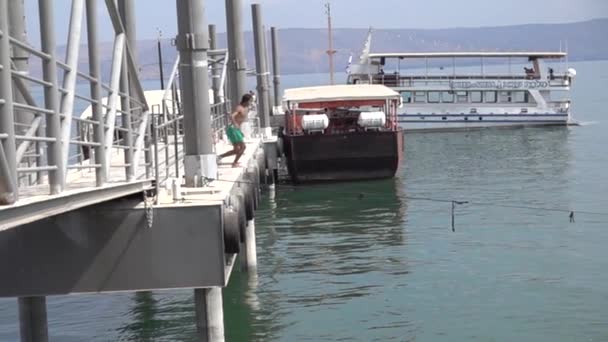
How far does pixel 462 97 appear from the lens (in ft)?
204

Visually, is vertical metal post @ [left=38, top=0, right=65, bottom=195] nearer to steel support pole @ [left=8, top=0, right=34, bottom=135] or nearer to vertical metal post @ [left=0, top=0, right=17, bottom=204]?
vertical metal post @ [left=0, top=0, right=17, bottom=204]

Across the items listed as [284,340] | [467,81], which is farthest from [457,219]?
[467,81]

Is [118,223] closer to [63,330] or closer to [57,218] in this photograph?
[57,218]

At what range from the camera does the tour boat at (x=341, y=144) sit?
33.7 metres

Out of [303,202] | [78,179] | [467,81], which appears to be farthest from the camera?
[467,81]

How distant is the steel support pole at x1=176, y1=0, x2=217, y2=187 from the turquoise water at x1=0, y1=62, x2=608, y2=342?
3.06m

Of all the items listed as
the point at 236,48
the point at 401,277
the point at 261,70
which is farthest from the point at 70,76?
the point at 261,70

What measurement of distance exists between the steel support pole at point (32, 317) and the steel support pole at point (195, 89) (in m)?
2.36

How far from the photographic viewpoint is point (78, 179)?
12016mm

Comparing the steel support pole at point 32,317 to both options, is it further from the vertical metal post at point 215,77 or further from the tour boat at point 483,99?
the tour boat at point 483,99

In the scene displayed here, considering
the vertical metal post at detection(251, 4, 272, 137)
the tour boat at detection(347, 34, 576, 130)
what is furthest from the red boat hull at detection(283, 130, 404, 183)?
the tour boat at detection(347, 34, 576, 130)

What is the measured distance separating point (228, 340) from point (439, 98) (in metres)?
48.8

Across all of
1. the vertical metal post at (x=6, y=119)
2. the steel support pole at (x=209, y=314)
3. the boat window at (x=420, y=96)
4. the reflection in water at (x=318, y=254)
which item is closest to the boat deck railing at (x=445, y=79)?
the boat window at (x=420, y=96)

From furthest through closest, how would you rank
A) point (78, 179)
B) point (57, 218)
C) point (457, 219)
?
point (457, 219)
point (78, 179)
point (57, 218)
